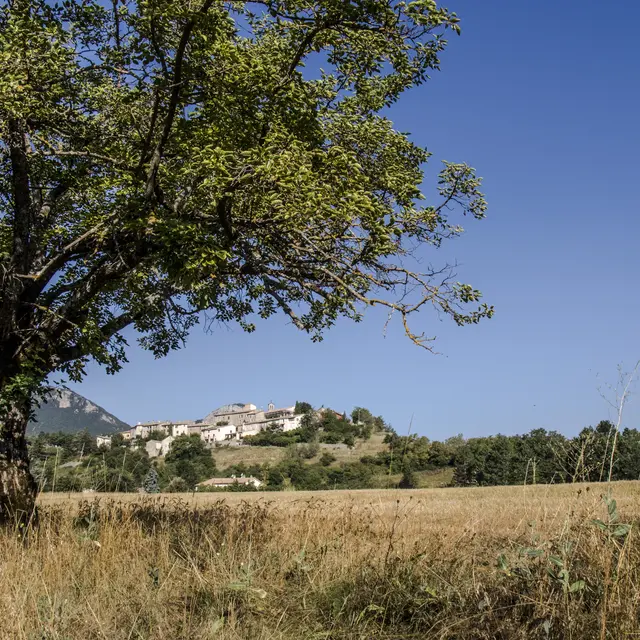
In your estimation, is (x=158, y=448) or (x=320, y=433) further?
(x=320, y=433)

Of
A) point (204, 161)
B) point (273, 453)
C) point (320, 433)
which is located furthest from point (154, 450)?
point (320, 433)

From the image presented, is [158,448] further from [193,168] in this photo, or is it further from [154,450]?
[193,168]

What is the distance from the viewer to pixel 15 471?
30.0ft

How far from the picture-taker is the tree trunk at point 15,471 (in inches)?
346

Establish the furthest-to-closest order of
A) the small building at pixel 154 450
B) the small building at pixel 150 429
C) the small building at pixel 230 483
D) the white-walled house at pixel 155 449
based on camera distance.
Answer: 1. the white-walled house at pixel 155 449
2. the small building at pixel 154 450
3. the small building at pixel 230 483
4. the small building at pixel 150 429

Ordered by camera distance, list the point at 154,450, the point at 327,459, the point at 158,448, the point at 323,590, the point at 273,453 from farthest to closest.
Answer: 1. the point at 273,453
2. the point at 327,459
3. the point at 154,450
4. the point at 158,448
5. the point at 323,590

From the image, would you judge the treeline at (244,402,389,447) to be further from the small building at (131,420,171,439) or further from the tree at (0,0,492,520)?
the tree at (0,0,492,520)

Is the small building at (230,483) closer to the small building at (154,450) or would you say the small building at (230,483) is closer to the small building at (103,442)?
the small building at (154,450)

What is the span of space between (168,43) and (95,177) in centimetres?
314

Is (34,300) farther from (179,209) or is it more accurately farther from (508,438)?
(508,438)

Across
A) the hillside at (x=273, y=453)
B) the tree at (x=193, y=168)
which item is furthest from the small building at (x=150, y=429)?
the hillside at (x=273, y=453)

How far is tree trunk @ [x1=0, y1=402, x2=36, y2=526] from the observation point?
28.8 feet

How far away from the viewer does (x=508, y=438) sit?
95.7 m

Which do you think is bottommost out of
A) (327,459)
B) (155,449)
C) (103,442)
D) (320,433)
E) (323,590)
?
(327,459)
